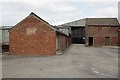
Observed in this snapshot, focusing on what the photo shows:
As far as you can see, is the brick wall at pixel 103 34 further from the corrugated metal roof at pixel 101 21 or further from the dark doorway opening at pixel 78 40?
the dark doorway opening at pixel 78 40

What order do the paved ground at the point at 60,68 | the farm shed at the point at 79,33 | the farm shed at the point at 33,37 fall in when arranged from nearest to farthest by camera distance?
the paved ground at the point at 60,68
the farm shed at the point at 33,37
the farm shed at the point at 79,33

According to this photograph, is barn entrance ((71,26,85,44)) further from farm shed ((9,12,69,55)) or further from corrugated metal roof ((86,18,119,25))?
farm shed ((9,12,69,55))

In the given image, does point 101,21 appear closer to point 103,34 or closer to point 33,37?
point 103,34

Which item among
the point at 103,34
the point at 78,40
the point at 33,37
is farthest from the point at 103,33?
the point at 33,37

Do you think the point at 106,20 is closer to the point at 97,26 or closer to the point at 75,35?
the point at 97,26

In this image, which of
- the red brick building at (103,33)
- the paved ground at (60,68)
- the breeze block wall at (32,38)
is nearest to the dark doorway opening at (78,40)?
the red brick building at (103,33)

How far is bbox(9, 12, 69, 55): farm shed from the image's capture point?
47.5 ft

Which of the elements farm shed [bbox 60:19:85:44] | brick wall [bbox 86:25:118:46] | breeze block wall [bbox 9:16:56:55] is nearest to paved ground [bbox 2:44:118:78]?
breeze block wall [bbox 9:16:56:55]

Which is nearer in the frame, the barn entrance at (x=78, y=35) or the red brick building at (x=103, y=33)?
the red brick building at (x=103, y=33)

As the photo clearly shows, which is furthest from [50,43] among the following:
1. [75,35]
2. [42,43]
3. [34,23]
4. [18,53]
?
[75,35]

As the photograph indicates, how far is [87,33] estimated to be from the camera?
3161 cm

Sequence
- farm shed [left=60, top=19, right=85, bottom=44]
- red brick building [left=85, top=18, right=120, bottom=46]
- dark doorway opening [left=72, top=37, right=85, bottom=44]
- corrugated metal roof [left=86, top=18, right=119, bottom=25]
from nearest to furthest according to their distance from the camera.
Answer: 1. red brick building [left=85, top=18, right=120, bottom=46]
2. corrugated metal roof [left=86, top=18, right=119, bottom=25]
3. farm shed [left=60, top=19, right=85, bottom=44]
4. dark doorway opening [left=72, top=37, right=85, bottom=44]

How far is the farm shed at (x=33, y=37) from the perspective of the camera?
1447 cm

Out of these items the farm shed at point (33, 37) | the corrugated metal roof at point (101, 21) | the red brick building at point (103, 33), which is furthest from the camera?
the corrugated metal roof at point (101, 21)
